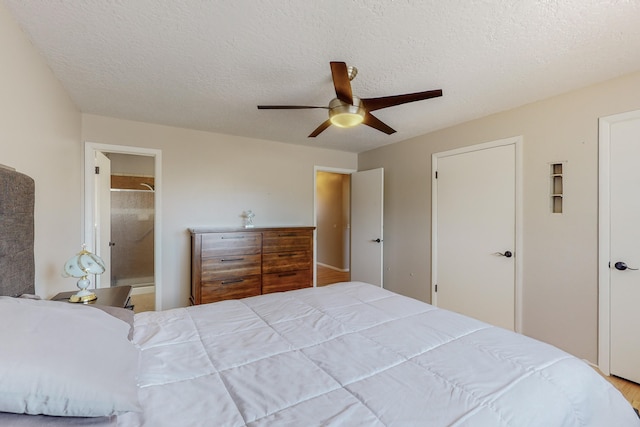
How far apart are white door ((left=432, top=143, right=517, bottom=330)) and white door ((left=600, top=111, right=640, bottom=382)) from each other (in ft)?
2.23

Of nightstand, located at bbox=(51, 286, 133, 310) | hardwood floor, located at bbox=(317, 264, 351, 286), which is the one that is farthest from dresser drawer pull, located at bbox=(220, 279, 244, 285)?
hardwood floor, located at bbox=(317, 264, 351, 286)

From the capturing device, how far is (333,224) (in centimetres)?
644

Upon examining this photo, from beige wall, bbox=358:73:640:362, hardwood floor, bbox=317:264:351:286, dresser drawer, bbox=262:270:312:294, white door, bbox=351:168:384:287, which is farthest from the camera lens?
hardwood floor, bbox=317:264:351:286

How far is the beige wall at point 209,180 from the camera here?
322 centimetres

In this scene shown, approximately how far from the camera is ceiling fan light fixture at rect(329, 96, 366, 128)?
75.6 inches

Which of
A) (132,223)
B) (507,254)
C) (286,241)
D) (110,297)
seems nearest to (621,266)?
(507,254)

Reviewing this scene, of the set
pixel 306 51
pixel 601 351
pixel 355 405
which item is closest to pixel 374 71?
pixel 306 51

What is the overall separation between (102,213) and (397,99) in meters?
3.41

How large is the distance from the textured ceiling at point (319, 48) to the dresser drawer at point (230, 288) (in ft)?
6.05

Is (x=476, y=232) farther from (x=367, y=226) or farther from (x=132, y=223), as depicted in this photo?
(x=132, y=223)

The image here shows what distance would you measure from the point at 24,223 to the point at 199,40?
1342mm

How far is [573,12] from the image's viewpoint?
4.74 ft

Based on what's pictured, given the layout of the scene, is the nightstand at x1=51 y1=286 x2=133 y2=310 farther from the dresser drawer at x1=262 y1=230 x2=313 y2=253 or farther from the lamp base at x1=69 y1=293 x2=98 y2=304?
the dresser drawer at x1=262 y1=230 x2=313 y2=253

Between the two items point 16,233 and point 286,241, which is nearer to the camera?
point 16,233
